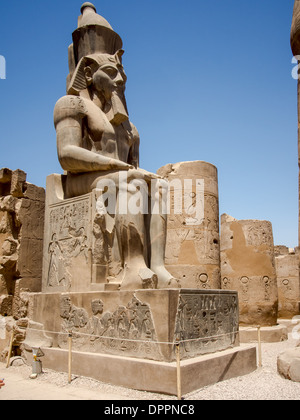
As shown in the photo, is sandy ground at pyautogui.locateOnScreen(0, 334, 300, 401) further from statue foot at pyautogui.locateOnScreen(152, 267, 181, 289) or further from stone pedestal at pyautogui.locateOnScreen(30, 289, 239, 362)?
statue foot at pyautogui.locateOnScreen(152, 267, 181, 289)

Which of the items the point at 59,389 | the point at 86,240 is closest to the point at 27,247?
the point at 86,240

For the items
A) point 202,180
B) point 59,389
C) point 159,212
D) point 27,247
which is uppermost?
point 202,180

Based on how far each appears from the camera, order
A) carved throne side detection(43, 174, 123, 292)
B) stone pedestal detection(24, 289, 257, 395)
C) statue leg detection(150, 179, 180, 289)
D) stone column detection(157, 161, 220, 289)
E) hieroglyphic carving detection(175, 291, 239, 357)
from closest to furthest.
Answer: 1. stone pedestal detection(24, 289, 257, 395)
2. hieroglyphic carving detection(175, 291, 239, 357)
3. carved throne side detection(43, 174, 123, 292)
4. statue leg detection(150, 179, 180, 289)
5. stone column detection(157, 161, 220, 289)

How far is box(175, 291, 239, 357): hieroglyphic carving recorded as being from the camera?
12.3 feet

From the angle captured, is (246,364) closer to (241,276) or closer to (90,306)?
(90,306)

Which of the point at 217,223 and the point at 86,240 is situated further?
the point at 217,223

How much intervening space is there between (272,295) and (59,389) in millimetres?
6973

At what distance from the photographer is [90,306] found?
425 centimetres

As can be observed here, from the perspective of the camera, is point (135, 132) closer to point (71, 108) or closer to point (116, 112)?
point (116, 112)

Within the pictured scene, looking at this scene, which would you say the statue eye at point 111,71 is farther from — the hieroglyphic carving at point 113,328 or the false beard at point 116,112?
the hieroglyphic carving at point 113,328

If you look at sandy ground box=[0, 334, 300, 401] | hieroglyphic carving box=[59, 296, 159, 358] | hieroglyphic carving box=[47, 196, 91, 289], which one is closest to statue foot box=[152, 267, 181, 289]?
hieroglyphic carving box=[59, 296, 159, 358]

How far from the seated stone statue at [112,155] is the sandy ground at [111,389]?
38.4 inches

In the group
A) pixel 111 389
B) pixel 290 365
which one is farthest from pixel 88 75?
pixel 290 365

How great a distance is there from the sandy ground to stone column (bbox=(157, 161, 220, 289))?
4.39 m
